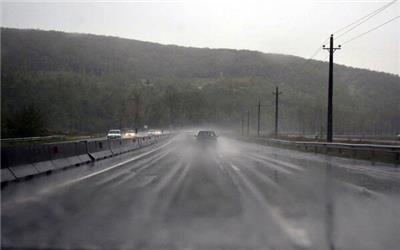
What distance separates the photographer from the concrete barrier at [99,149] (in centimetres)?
2922

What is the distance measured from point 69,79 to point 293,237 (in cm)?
16570

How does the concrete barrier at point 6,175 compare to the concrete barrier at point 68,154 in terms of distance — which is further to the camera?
the concrete barrier at point 68,154

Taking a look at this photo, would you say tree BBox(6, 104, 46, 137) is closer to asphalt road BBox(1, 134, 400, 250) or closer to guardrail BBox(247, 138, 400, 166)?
guardrail BBox(247, 138, 400, 166)

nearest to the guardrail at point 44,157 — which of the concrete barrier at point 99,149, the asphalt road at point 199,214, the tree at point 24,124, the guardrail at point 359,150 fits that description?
the concrete barrier at point 99,149

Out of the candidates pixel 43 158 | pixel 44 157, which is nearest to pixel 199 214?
pixel 43 158

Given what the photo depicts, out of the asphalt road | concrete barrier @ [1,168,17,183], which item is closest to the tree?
the asphalt road

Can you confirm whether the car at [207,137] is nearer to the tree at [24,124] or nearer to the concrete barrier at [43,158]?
the tree at [24,124]

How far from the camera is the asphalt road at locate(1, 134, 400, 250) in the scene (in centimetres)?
809

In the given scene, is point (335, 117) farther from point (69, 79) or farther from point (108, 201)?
point (108, 201)

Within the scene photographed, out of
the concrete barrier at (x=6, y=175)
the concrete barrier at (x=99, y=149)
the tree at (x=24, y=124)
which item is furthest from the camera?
the tree at (x=24, y=124)

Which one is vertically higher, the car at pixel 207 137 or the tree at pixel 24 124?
the tree at pixel 24 124

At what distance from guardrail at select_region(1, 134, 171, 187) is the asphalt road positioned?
112cm

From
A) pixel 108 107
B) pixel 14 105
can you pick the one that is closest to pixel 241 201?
pixel 14 105

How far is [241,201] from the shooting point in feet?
41.3
